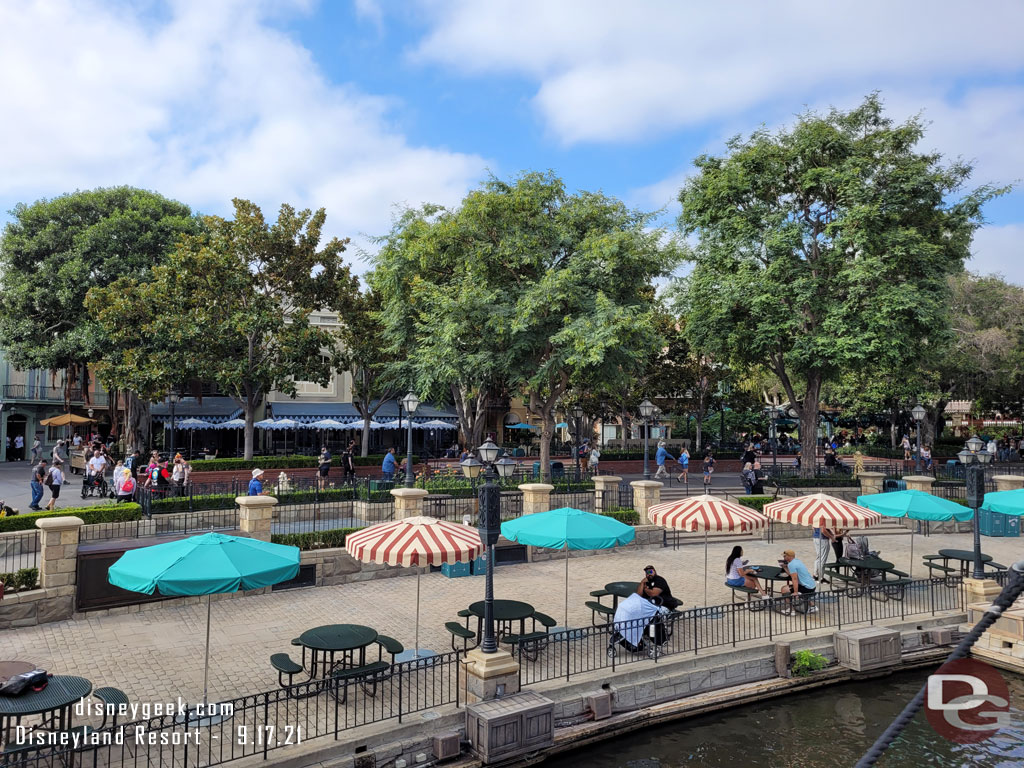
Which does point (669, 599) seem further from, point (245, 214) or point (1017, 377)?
point (1017, 377)

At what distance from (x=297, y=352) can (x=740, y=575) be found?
834 inches

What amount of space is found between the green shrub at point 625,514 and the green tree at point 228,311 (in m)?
15.3

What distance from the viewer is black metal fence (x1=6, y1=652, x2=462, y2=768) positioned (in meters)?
7.30

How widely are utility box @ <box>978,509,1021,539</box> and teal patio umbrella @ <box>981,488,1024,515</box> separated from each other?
26.8 ft

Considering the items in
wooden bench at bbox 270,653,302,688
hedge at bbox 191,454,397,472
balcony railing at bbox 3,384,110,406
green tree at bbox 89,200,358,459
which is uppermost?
green tree at bbox 89,200,358,459

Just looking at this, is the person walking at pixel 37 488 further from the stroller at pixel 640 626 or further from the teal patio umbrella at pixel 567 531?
the stroller at pixel 640 626

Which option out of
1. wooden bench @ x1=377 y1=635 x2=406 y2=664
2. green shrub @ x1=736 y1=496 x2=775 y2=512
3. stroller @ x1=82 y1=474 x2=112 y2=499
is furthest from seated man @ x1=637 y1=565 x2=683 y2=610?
stroller @ x1=82 y1=474 x2=112 y2=499

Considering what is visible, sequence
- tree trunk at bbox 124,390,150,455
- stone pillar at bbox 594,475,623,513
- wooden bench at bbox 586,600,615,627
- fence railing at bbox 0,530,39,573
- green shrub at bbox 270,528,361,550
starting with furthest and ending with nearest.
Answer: tree trunk at bbox 124,390,150,455 < stone pillar at bbox 594,475,623,513 < green shrub at bbox 270,528,361,550 < fence railing at bbox 0,530,39,573 < wooden bench at bbox 586,600,615,627

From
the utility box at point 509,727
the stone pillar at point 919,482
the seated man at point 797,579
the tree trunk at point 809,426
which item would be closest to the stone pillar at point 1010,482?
the stone pillar at point 919,482

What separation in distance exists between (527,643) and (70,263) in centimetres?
3160

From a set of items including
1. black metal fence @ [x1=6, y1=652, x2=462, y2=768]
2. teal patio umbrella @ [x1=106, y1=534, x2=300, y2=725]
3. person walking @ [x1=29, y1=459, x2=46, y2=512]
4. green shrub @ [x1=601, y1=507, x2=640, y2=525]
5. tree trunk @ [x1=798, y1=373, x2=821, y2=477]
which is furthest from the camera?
tree trunk @ [x1=798, y1=373, x2=821, y2=477]

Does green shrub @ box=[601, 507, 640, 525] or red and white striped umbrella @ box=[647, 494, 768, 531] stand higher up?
red and white striped umbrella @ box=[647, 494, 768, 531]

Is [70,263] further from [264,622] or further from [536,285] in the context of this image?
[264,622]

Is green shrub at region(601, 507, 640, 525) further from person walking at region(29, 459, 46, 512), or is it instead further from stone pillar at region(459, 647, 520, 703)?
person walking at region(29, 459, 46, 512)
